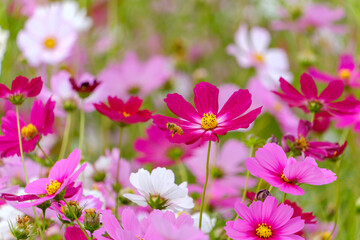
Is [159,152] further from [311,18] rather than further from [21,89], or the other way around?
[311,18]

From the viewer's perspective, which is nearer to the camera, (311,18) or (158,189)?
(158,189)

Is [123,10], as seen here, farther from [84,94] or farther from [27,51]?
[84,94]

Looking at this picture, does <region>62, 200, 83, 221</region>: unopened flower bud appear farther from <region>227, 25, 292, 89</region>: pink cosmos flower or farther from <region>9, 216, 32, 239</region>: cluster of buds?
<region>227, 25, 292, 89</region>: pink cosmos flower

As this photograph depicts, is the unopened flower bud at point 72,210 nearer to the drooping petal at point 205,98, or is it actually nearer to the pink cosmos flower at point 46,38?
the drooping petal at point 205,98

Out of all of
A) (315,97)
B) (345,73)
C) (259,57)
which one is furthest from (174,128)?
(259,57)

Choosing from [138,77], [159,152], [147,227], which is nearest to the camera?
[147,227]

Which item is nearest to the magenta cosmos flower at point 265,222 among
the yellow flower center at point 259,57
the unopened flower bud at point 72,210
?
the unopened flower bud at point 72,210

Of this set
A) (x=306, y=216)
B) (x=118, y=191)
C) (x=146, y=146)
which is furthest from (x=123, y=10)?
(x=306, y=216)
